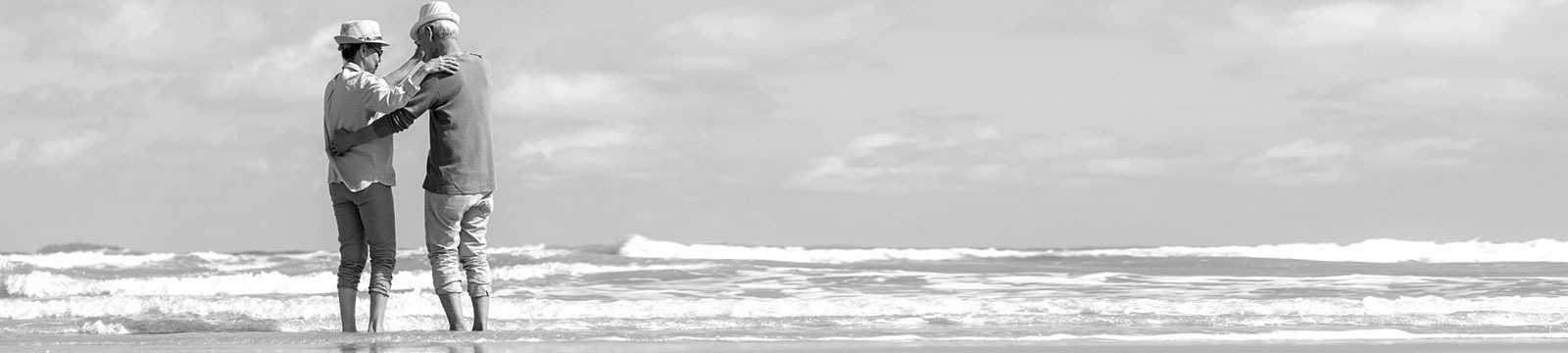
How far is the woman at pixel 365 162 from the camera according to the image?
4680mm

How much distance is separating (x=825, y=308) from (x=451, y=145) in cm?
282

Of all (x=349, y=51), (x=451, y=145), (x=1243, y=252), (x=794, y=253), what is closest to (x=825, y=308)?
(x=451, y=145)

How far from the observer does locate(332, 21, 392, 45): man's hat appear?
4.81 metres

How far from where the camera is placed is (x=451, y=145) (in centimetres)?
479

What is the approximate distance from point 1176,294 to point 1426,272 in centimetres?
460

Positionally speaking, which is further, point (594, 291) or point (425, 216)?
point (594, 291)

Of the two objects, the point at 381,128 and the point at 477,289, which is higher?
the point at 381,128

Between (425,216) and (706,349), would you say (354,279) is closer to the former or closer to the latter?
(425,216)

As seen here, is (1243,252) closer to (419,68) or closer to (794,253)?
(794,253)

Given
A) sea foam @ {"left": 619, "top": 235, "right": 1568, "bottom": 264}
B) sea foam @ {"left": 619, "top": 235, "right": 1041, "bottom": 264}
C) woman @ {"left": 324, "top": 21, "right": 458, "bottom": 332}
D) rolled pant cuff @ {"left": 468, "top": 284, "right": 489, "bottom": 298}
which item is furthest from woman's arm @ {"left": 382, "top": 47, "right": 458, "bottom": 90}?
sea foam @ {"left": 619, "top": 235, "right": 1041, "bottom": 264}

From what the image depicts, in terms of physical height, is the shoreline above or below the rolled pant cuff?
below

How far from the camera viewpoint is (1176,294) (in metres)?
9.58

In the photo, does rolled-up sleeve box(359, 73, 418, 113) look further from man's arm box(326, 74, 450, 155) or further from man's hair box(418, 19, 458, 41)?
Result: man's hair box(418, 19, 458, 41)

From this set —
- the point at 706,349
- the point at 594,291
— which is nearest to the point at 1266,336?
the point at 706,349
